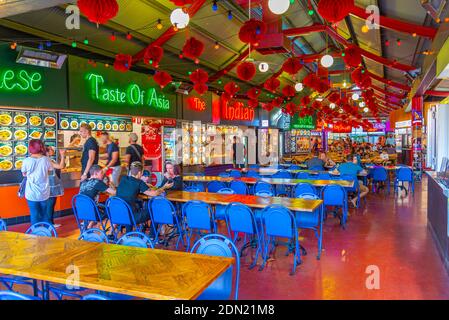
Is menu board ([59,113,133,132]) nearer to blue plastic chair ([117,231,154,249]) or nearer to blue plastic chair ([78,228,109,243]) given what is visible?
blue plastic chair ([78,228,109,243])

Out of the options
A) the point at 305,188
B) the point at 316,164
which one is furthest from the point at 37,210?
the point at 316,164

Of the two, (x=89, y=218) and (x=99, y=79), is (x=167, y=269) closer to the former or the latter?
(x=89, y=218)

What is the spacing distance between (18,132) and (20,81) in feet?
3.28

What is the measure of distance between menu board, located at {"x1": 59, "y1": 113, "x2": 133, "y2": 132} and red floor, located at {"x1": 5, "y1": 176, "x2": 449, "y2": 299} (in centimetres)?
232

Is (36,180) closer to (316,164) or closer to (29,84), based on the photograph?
(29,84)

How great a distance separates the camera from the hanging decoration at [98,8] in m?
3.34

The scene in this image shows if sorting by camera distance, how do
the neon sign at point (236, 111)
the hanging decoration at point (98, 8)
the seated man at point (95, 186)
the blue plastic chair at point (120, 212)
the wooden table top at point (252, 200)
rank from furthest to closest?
1. the neon sign at point (236, 111)
2. the seated man at point (95, 186)
3. the blue plastic chair at point (120, 212)
4. the wooden table top at point (252, 200)
5. the hanging decoration at point (98, 8)

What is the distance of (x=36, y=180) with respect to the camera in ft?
18.1

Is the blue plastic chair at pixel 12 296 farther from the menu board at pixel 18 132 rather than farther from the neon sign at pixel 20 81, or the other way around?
the neon sign at pixel 20 81

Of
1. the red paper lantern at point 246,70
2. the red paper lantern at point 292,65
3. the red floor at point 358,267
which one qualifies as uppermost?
the red paper lantern at point 292,65

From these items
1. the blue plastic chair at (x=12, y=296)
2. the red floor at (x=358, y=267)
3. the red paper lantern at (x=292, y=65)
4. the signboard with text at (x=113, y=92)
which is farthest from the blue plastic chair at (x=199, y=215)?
the signboard with text at (x=113, y=92)

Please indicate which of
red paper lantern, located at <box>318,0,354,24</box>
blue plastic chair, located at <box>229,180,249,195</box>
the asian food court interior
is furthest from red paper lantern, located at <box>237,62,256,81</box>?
red paper lantern, located at <box>318,0,354,24</box>

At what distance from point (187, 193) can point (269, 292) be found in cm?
260

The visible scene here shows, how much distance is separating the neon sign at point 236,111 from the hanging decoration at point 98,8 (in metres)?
11.0
